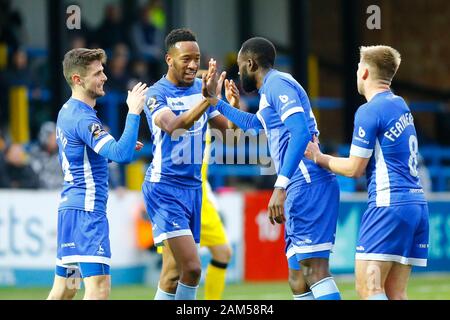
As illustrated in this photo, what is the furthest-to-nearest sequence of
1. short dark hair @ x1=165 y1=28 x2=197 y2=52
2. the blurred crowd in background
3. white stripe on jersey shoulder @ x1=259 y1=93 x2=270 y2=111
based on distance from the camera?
the blurred crowd in background
short dark hair @ x1=165 y1=28 x2=197 y2=52
white stripe on jersey shoulder @ x1=259 y1=93 x2=270 y2=111

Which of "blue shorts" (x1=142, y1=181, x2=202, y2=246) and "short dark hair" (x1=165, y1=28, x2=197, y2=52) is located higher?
"short dark hair" (x1=165, y1=28, x2=197, y2=52)

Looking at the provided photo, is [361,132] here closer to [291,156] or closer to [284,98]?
[291,156]

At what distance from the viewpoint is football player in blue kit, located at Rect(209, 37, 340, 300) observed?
356 inches

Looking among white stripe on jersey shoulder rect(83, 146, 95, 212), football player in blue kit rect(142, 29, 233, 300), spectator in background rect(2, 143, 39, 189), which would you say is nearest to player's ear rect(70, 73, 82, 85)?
white stripe on jersey shoulder rect(83, 146, 95, 212)

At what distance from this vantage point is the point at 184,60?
9812 millimetres

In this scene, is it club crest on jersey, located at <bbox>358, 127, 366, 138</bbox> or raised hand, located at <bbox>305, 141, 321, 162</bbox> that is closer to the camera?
club crest on jersey, located at <bbox>358, 127, 366, 138</bbox>

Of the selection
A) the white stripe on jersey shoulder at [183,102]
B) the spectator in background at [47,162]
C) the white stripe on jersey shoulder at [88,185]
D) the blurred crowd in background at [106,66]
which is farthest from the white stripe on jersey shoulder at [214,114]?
the spectator in background at [47,162]

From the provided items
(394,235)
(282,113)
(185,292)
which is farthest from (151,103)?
(394,235)

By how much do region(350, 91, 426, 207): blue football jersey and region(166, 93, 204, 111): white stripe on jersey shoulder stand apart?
6.11 feet

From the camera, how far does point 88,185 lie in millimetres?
8953

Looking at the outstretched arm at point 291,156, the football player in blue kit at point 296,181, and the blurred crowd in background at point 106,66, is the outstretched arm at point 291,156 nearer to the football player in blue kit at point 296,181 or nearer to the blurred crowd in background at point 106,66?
the football player in blue kit at point 296,181

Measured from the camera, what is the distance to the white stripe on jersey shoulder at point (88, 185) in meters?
8.92

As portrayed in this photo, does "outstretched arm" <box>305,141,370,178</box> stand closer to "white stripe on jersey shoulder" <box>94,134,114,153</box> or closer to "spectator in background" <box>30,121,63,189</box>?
"white stripe on jersey shoulder" <box>94,134,114,153</box>

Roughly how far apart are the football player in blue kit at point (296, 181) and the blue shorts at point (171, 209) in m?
0.86
